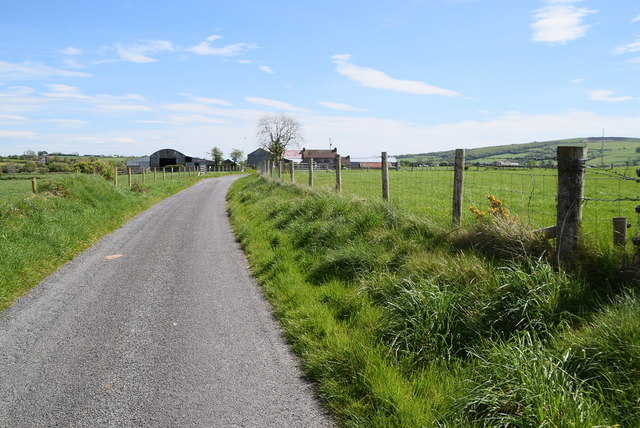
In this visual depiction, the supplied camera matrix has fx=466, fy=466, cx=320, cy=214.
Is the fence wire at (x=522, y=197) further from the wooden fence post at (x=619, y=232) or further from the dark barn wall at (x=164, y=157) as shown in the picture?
the dark barn wall at (x=164, y=157)

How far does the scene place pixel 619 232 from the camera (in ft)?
16.1

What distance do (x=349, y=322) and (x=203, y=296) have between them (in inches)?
111

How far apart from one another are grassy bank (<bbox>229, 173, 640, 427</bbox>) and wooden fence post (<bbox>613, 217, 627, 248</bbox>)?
248 mm

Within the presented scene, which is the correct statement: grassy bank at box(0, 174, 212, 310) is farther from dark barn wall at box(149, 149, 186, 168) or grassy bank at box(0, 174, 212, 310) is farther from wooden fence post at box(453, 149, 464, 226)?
dark barn wall at box(149, 149, 186, 168)

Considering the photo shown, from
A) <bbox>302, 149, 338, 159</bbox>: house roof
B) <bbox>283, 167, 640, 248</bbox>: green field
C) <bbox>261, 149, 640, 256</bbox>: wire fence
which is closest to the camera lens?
<bbox>261, 149, 640, 256</bbox>: wire fence

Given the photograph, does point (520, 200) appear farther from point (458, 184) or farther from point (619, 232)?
point (619, 232)

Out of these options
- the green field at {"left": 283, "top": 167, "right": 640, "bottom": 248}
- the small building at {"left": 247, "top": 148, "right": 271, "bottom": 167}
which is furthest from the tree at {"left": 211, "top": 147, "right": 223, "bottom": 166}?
the green field at {"left": 283, "top": 167, "right": 640, "bottom": 248}

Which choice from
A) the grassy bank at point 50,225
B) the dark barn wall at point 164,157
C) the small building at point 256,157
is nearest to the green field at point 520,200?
the grassy bank at point 50,225

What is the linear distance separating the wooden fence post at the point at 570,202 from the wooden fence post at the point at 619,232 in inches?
13.1

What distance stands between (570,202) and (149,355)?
4.89 metres

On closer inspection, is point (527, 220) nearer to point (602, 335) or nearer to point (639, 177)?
point (639, 177)

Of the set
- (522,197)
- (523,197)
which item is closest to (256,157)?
(523,197)

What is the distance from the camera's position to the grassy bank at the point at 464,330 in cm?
328

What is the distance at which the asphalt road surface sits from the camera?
3.87m
